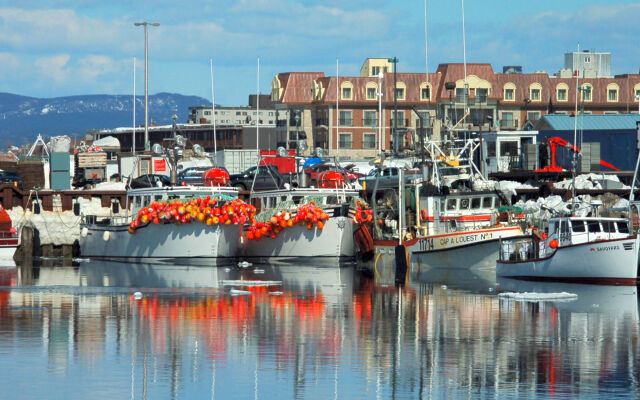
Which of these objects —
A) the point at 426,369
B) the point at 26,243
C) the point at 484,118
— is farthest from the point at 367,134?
the point at 426,369

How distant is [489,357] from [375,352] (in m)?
2.33

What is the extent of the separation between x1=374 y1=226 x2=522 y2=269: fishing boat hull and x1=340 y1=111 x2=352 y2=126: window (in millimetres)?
81673

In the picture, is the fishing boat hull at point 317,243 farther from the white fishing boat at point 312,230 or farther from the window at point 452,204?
the window at point 452,204

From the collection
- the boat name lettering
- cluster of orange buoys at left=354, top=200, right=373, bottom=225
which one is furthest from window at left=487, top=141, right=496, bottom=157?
the boat name lettering

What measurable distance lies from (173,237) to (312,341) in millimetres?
27374

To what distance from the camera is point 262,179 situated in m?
66.1

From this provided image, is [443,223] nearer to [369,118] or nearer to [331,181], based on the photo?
[331,181]

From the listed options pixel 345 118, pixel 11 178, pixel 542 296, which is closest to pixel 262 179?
pixel 11 178

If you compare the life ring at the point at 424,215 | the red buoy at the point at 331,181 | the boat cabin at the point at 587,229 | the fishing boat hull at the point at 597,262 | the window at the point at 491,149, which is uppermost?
the window at the point at 491,149

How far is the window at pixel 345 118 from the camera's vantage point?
428ft

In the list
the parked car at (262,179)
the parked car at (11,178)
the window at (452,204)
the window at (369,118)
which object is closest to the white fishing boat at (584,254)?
the window at (452,204)

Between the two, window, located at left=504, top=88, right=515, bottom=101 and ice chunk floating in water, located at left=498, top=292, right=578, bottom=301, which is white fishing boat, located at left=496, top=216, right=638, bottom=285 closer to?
ice chunk floating in water, located at left=498, top=292, right=578, bottom=301

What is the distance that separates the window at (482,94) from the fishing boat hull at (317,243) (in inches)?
2900

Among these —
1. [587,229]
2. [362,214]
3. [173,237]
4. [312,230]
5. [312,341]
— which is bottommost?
[312,341]
